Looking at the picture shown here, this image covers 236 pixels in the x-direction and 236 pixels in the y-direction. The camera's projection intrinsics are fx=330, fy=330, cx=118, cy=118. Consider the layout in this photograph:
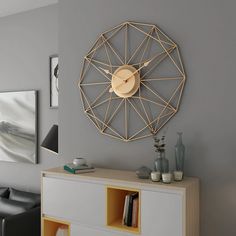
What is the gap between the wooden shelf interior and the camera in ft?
8.64

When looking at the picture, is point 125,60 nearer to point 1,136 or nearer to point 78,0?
point 78,0

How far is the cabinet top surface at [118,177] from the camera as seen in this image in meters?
2.12

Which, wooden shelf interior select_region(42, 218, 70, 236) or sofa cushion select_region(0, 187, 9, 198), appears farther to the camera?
sofa cushion select_region(0, 187, 9, 198)

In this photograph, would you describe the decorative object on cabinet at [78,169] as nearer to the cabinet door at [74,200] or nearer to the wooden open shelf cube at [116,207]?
the cabinet door at [74,200]

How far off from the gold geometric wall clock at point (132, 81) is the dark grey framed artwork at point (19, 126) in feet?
3.88

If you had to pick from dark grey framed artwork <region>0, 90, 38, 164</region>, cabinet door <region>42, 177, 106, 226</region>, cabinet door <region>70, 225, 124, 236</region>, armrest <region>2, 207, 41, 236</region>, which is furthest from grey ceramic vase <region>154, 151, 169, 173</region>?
dark grey framed artwork <region>0, 90, 38, 164</region>

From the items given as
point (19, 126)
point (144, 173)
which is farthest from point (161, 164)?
point (19, 126)

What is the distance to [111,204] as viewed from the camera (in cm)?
237

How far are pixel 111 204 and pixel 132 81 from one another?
0.92 m

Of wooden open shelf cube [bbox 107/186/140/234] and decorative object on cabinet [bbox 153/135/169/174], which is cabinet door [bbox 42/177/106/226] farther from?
decorative object on cabinet [bbox 153/135/169/174]

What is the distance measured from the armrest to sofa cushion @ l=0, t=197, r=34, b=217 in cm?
16

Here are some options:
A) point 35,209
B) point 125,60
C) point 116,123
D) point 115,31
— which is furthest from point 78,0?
point 35,209

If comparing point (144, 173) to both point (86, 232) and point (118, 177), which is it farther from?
point (86, 232)

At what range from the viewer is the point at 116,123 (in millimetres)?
2666
